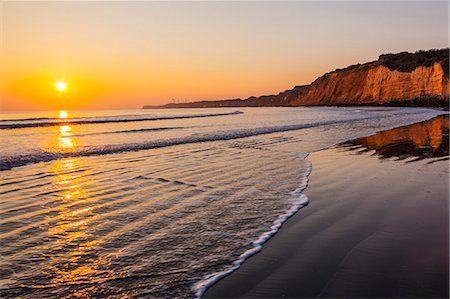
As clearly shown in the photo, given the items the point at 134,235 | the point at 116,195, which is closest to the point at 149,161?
the point at 116,195

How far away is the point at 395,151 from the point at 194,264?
10.4 meters

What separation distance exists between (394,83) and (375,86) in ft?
33.9

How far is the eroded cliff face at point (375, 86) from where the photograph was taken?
68.4 meters

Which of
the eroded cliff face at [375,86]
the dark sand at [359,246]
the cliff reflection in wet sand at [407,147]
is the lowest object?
the dark sand at [359,246]

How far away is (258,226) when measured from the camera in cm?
466

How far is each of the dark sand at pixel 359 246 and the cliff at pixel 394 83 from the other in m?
61.8

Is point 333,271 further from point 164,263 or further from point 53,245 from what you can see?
point 53,245

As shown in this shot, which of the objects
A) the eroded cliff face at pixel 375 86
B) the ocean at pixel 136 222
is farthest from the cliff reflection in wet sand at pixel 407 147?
the eroded cliff face at pixel 375 86

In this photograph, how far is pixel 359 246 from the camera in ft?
12.6

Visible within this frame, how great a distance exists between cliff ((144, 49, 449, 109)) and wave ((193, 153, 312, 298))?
62824 mm

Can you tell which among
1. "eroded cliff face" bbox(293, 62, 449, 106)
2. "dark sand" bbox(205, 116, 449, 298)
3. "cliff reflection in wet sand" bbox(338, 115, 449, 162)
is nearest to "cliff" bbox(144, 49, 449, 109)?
"eroded cliff face" bbox(293, 62, 449, 106)

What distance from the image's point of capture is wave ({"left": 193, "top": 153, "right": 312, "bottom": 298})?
313 centimetres

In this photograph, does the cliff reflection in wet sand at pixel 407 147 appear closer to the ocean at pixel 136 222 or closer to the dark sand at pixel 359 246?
the dark sand at pixel 359 246

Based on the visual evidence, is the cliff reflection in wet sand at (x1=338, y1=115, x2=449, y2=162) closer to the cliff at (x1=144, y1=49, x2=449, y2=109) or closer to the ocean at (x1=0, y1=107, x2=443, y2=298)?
the ocean at (x1=0, y1=107, x2=443, y2=298)
